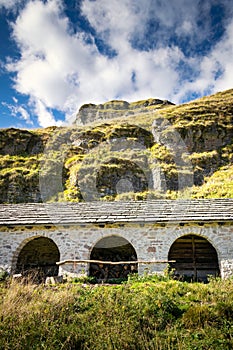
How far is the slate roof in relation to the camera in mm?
10961

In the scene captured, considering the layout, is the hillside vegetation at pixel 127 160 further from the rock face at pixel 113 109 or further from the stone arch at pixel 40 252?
the rock face at pixel 113 109

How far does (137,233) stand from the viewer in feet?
36.1

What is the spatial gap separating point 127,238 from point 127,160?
862 inches

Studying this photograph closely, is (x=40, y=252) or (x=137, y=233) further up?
(x=137, y=233)

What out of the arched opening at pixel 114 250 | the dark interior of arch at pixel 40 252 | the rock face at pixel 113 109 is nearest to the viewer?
the arched opening at pixel 114 250

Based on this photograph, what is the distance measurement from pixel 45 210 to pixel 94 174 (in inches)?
679

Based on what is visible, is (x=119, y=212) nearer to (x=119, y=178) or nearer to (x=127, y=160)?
(x=119, y=178)

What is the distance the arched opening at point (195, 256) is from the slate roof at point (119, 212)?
1.53m

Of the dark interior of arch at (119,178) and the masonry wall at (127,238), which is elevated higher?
the dark interior of arch at (119,178)

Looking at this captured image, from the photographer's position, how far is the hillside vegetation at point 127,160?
29141mm

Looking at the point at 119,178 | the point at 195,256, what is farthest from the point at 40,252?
the point at 119,178

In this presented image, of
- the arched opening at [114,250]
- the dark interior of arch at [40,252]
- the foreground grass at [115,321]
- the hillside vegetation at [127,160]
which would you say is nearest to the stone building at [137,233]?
the arched opening at [114,250]

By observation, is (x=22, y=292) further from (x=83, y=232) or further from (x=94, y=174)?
(x=94, y=174)

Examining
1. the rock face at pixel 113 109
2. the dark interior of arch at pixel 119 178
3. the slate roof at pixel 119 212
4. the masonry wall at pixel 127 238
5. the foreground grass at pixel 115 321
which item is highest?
Result: the rock face at pixel 113 109
